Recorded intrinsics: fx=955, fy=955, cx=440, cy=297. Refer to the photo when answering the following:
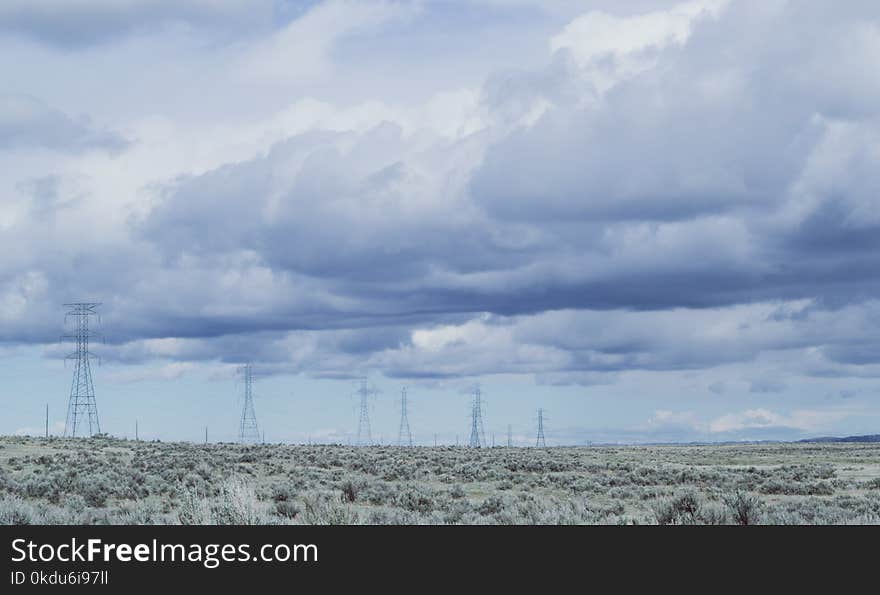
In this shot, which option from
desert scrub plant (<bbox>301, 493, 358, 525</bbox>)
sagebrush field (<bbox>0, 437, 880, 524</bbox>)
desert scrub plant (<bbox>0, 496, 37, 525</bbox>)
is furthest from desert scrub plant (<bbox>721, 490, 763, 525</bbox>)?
desert scrub plant (<bbox>0, 496, 37, 525</bbox>)

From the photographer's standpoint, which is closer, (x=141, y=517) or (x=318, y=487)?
(x=141, y=517)

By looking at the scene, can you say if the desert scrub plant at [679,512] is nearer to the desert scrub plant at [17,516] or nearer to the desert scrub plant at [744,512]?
the desert scrub plant at [744,512]

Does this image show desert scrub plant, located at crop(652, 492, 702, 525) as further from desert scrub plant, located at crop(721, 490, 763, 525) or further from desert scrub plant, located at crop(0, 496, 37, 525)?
desert scrub plant, located at crop(0, 496, 37, 525)

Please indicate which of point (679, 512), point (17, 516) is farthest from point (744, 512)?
point (17, 516)

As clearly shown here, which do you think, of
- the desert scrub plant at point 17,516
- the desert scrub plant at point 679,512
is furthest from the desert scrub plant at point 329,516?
the desert scrub plant at point 679,512

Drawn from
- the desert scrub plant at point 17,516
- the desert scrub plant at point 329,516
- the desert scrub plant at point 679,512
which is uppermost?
the desert scrub plant at point 17,516

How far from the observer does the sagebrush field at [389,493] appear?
2209cm

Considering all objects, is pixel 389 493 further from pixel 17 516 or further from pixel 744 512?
pixel 17 516
